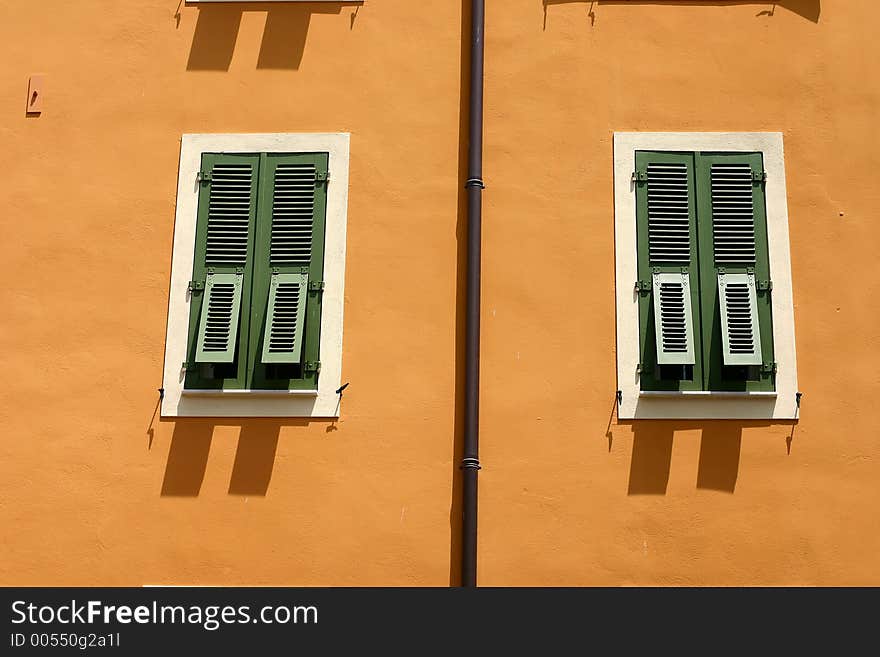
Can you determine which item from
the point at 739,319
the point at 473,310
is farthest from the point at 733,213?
the point at 473,310

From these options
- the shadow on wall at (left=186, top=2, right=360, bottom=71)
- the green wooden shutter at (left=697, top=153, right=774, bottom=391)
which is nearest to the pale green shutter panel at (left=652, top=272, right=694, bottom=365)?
the green wooden shutter at (left=697, top=153, right=774, bottom=391)

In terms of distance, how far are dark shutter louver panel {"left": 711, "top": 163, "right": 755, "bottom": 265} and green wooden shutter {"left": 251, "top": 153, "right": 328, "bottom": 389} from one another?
8.25 ft

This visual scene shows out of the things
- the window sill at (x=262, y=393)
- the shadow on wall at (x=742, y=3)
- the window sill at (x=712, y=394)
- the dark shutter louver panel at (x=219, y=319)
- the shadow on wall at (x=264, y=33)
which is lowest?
the window sill at (x=262, y=393)

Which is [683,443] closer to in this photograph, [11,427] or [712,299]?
[712,299]

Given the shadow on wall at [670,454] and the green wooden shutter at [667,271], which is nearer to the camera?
the shadow on wall at [670,454]

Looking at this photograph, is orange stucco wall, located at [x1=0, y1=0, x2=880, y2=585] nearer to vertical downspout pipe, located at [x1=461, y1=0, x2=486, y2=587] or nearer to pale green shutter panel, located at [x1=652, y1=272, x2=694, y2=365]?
vertical downspout pipe, located at [x1=461, y1=0, x2=486, y2=587]

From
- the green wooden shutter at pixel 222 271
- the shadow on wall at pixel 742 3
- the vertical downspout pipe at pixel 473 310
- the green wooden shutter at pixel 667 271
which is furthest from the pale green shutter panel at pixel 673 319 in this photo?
the green wooden shutter at pixel 222 271

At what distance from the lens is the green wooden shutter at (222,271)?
9.41 m

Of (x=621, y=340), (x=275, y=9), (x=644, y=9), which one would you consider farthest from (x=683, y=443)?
(x=275, y=9)

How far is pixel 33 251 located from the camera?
9789mm

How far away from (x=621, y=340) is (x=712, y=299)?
0.63 m

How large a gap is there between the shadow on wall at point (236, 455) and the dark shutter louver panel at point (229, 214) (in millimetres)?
1064

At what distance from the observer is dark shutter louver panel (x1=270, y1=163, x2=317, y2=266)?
31.7 ft

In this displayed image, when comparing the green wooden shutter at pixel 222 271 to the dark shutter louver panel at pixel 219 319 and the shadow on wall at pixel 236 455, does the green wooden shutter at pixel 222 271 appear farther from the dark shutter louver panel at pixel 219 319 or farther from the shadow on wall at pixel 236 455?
the shadow on wall at pixel 236 455
